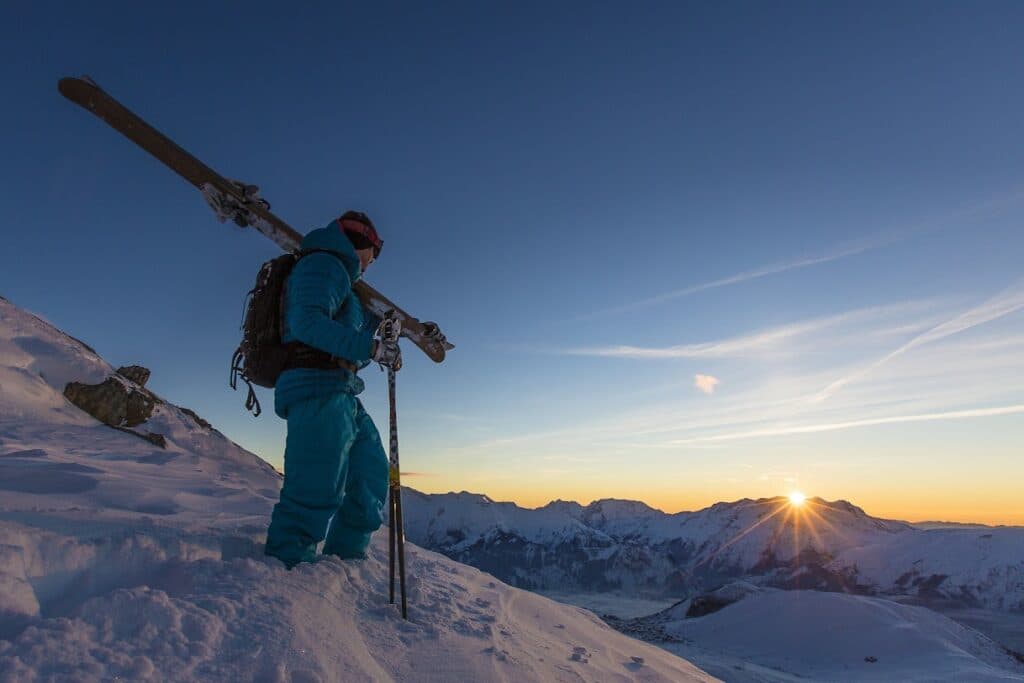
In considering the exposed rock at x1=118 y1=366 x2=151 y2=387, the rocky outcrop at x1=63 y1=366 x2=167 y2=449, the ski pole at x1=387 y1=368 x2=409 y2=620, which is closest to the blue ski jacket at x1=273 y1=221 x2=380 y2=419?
the ski pole at x1=387 y1=368 x2=409 y2=620

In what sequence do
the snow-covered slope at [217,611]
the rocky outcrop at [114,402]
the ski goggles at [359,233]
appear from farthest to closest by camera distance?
the rocky outcrop at [114,402] < the ski goggles at [359,233] < the snow-covered slope at [217,611]

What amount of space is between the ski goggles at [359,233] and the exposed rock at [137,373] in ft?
62.2

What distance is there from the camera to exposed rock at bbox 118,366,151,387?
19781 millimetres

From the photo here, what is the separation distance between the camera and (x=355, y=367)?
437cm

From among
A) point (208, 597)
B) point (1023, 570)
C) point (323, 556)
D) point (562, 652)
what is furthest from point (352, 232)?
point (1023, 570)

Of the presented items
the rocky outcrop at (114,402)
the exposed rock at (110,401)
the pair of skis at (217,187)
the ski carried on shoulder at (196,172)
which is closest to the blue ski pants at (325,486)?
the pair of skis at (217,187)

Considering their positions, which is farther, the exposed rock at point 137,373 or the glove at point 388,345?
the exposed rock at point 137,373

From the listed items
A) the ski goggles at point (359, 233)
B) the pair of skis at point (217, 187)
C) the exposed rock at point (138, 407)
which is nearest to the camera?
the pair of skis at point (217, 187)

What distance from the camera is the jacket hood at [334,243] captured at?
4.25 meters

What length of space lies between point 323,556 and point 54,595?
176 cm

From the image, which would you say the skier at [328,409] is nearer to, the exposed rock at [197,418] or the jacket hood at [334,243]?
the jacket hood at [334,243]

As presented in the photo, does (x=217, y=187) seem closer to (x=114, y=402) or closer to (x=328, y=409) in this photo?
(x=328, y=409)

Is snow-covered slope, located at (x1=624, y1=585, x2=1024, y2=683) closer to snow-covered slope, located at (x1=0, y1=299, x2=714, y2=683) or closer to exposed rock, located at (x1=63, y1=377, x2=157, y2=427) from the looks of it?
snow-covered slope, located at (x1=0, y1=299, x2=714, y2=683)

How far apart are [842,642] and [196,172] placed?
1254 inches
